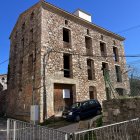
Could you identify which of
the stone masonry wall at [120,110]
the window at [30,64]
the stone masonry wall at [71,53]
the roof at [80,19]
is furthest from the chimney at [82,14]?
the stone masonry wall at [120,110]

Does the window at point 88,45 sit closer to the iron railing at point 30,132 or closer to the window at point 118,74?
the window at point 118,74

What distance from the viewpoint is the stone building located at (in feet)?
52.3

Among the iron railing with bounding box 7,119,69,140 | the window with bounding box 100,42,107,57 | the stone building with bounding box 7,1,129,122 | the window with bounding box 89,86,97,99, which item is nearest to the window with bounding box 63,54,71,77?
the stone building with bounding box 7,1,129,122

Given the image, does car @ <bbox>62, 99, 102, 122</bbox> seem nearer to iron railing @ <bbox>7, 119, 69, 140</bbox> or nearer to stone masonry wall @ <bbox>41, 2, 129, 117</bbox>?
stone masonry wall @ <bbox>41, 2, 129, 117</bbox>

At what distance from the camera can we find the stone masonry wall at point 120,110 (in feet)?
22.5

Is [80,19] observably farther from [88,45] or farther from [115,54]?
[115,54]

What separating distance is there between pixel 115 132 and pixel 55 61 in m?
12.0

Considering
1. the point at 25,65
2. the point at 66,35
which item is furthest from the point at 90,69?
the point at 25,65

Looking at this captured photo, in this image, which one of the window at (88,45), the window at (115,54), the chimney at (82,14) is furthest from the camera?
the window at (115,54)

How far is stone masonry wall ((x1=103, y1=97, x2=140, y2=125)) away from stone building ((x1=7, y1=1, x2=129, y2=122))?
665cm

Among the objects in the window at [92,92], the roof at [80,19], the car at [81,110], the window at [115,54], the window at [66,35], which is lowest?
the car at [81,110]

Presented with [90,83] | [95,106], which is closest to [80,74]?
[90,83]

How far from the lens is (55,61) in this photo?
659 inches

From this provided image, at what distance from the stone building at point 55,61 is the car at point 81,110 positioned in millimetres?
2094
